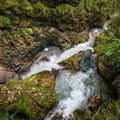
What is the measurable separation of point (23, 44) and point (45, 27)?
1.23 metres

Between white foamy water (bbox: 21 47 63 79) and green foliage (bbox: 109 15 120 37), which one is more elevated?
green foliage (bbox: 109 15 120 37)

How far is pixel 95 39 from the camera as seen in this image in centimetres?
1282

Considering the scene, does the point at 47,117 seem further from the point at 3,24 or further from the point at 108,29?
the point at 108,29

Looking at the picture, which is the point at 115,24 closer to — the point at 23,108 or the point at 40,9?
the point at 40,9

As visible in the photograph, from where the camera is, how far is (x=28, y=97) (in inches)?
395

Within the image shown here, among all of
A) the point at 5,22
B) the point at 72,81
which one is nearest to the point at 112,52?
the point at 72,81

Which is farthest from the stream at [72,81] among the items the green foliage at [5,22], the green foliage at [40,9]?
the green foliage at [5,22]

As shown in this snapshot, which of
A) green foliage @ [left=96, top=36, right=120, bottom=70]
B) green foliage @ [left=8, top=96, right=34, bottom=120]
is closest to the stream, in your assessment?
green foliage @ [left=8, top=96, right=34, bottom=120]

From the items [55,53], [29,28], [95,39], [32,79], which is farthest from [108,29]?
[32,79]

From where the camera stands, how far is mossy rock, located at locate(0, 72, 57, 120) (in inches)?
384

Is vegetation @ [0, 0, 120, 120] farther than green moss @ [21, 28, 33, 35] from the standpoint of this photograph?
No

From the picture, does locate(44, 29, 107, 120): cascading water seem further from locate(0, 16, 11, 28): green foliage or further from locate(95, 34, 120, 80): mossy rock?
locate(0, 16, 11, 28): green foliage

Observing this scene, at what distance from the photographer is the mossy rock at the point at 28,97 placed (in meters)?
A: 9.75

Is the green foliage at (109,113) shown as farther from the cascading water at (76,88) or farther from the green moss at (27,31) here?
the green moss at (27,31)
